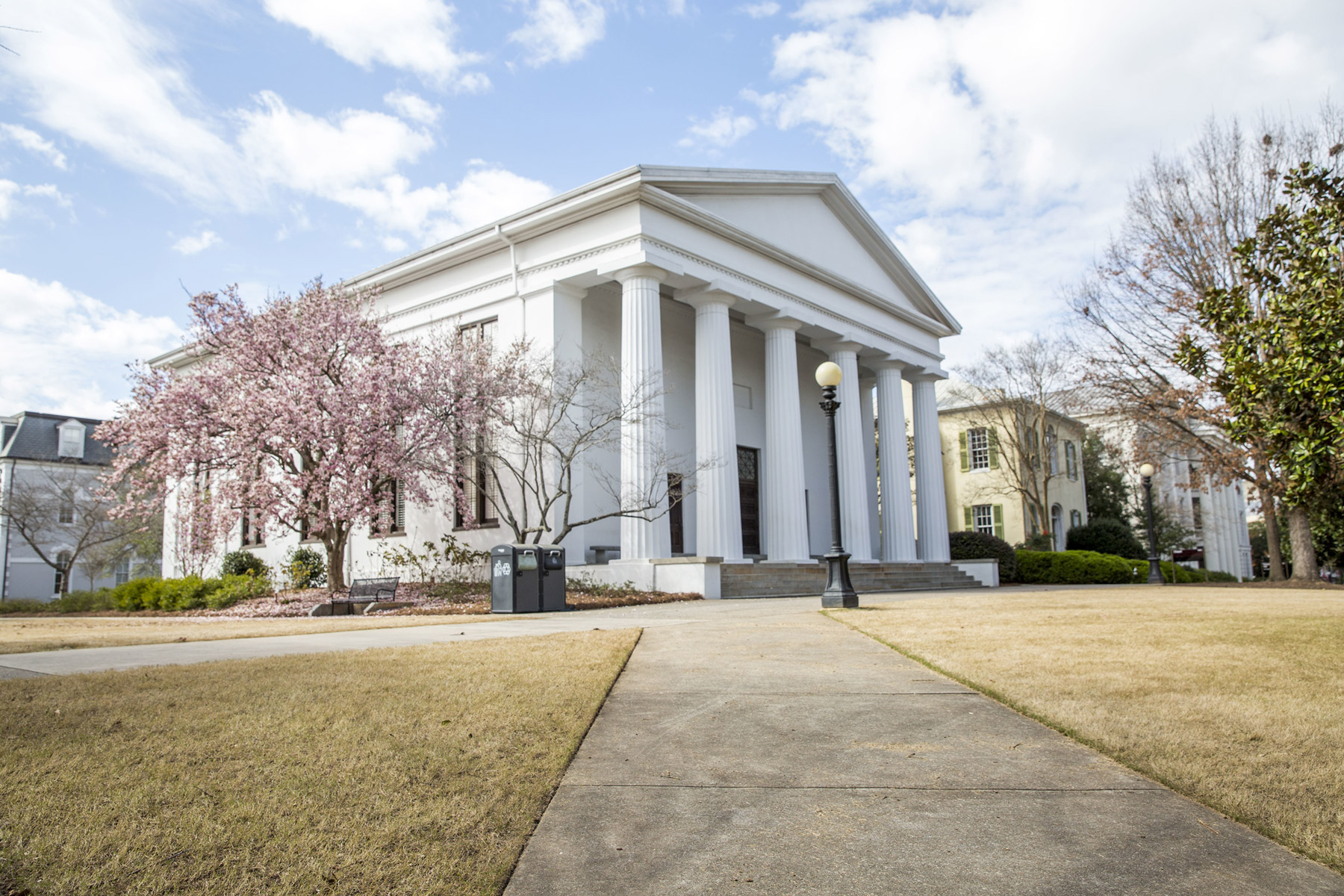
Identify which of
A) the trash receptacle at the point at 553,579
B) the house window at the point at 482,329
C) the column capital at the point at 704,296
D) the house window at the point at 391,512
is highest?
the column capital at the point at 704,296

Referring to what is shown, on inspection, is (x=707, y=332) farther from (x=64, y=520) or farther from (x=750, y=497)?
(x=64, y=520)

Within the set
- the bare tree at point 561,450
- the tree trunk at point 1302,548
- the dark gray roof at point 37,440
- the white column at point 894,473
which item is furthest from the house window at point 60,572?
the tree trunk at point 1302,548

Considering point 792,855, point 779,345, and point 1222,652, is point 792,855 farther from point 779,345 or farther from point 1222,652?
point 779,345

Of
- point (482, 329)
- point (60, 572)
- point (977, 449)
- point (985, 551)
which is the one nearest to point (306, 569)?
point (482, 329)

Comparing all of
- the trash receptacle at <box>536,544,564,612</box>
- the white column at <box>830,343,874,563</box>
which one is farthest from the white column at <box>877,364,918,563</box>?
the trash receptacle at <box>536,544,564,612</box>

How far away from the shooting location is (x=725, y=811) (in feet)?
10.3

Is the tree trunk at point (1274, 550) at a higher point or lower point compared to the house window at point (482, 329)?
lower

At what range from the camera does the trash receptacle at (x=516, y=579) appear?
14.6m

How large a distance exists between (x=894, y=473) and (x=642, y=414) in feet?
39.5

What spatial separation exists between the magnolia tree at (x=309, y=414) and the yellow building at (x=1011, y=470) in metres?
26.4

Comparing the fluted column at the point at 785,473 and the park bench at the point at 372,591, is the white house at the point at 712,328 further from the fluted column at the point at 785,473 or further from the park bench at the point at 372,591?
the park bench at the point at 372,591

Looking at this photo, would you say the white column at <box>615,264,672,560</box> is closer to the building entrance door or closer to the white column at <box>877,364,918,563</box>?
the building entrance door

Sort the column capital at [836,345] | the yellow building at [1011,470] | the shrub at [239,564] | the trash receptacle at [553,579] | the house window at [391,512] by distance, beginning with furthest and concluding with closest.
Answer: the yellow building at [1011,470], the shrub at [239,564], the column capital at [836,345], the house window at [391,512], the trash receptacle at [553,579]

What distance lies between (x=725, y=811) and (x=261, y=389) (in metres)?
19.3
